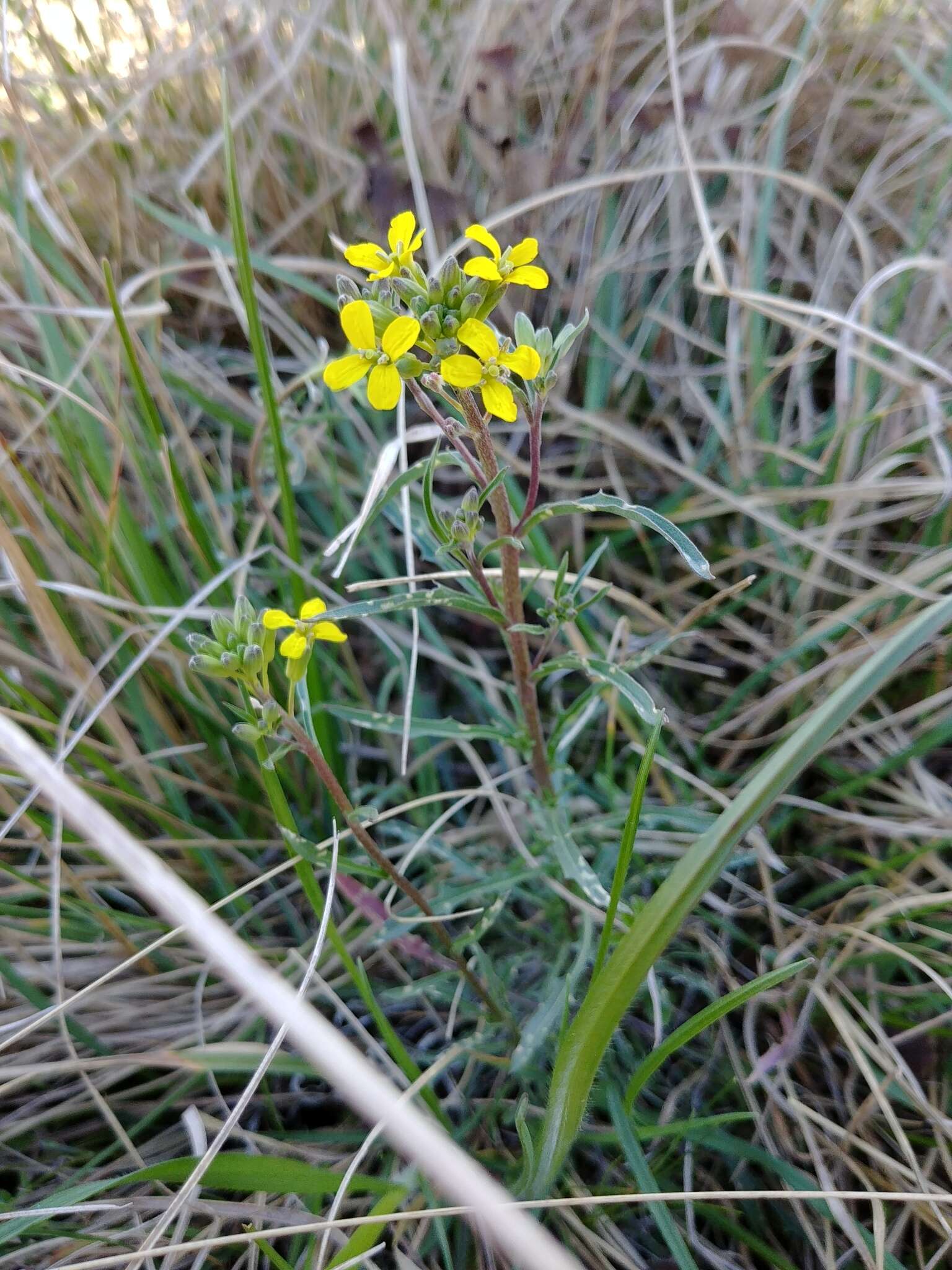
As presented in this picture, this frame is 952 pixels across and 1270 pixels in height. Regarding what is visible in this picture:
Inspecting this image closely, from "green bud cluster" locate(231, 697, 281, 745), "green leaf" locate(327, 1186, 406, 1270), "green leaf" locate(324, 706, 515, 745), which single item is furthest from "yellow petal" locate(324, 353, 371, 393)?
"green leaf" locate(327, 1186, 406, 1270)

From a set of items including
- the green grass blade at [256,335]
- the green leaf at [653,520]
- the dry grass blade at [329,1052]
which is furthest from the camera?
the green grass blade at [256,335]

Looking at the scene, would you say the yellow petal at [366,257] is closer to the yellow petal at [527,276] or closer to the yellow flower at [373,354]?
the yellow flower at [373,354]

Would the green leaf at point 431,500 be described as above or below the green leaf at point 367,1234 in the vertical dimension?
above

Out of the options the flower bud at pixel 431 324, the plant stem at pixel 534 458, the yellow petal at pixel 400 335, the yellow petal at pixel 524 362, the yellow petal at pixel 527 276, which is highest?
the yellow petal at pixel 527 276

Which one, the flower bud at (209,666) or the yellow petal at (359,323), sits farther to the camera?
the flower bud at (209,666)

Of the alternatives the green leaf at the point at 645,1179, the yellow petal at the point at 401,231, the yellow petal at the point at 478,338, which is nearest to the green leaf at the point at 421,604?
the yellow petal at the point at 478,338

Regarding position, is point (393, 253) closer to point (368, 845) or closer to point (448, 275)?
point (448, 275)

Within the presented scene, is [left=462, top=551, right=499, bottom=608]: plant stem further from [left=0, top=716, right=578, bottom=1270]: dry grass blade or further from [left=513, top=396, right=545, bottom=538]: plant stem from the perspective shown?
[left=0, top=716, right=578, bottom=1270]: dry grass blade

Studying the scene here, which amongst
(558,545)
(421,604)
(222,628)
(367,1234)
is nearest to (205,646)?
(222,628)
